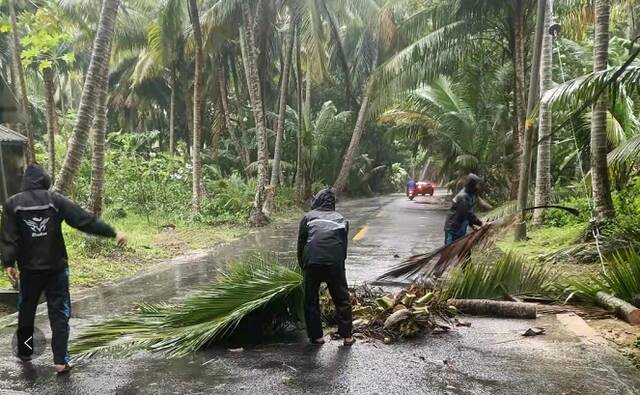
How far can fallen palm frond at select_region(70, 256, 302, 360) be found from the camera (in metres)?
5.81

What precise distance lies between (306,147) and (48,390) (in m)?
24.9

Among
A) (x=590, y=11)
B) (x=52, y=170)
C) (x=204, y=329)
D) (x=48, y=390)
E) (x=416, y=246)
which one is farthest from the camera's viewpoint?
(x=52, y=170)

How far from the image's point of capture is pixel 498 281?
7453mm

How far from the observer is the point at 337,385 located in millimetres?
4910

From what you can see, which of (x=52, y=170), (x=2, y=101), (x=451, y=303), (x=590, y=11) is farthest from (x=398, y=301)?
(x=52, y=170)

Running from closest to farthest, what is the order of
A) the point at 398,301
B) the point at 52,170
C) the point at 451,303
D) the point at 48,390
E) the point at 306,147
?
the point at 48,390, the point at 398,301, the point at 451,303, the point at 52,170, the point at 306,147

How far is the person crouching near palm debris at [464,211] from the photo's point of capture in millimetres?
9211

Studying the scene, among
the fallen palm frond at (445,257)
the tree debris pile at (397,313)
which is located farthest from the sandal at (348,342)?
the fallen palm frond at (445,257)

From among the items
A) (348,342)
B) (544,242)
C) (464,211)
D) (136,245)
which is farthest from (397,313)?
(136,245)

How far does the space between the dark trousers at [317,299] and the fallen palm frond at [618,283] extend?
10.3 ft

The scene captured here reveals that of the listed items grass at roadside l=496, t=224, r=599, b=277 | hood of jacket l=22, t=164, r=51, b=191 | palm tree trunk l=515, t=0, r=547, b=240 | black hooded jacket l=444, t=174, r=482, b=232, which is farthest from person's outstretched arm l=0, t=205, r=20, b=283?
palm tree trunk l=515, t=0, r=547, b=240

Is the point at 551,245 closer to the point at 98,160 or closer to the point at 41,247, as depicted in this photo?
the point at 98,160

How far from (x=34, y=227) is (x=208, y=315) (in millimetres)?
1851

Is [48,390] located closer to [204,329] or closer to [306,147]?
[204,329]
